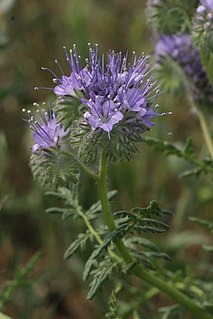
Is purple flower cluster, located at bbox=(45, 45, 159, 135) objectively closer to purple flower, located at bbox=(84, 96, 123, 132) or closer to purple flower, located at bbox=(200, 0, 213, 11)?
purple flower, located at bbox=(84, 96, 123, 132)

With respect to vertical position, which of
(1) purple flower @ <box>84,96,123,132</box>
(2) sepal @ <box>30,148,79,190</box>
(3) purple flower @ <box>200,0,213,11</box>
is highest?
(3) purple flower @ <box>200,0,213,11</box>

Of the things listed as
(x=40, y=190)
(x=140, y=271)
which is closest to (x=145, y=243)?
(x=140, y=271)

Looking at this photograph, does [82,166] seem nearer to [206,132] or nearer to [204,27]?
[204,27]

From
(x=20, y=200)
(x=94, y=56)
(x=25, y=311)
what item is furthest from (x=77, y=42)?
(x=94, y=56)

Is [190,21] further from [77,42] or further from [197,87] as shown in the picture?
[77,42]

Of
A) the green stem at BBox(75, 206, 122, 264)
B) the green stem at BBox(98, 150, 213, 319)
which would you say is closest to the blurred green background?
the green stem at BBox(75, 206, 122, 264)

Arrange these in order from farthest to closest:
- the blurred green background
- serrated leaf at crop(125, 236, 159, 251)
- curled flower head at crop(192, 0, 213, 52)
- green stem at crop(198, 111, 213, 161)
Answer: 1. the blurred green background
2. green stem at crop(198, 111, 213, 161)
3. curled flower head at crop(192, 0, 213, 52)
4. serrated leaf at crop(125, 236, 159, 251)
